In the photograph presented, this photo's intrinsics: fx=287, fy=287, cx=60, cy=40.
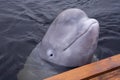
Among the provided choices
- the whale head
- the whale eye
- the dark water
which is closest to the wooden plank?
the whale head

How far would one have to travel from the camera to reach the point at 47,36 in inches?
187

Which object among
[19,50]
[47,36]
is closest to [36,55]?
[47,36]

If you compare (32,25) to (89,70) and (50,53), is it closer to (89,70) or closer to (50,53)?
(50,53)

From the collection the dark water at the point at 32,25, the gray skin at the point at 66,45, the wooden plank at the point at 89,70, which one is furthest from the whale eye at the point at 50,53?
the dark water at the point at 32,25

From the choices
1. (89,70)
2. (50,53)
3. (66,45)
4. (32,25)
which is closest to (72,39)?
(66,45)

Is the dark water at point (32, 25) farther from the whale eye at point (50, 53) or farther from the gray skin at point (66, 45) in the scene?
the whale eye at point (50, 53)

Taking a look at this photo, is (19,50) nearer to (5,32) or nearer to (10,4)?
(5,32)

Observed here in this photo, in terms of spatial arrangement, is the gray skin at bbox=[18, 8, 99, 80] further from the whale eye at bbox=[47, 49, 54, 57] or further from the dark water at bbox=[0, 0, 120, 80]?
the dark water at bbox=[0, 0, 120, 80]

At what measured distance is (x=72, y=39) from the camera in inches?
171

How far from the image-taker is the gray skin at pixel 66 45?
4258 mm

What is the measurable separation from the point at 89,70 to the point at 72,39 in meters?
0.77

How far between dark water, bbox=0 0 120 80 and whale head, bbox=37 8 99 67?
1373mm

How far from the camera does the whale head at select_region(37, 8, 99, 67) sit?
423 centimetres

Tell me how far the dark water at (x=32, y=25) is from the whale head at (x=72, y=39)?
4.51ft
